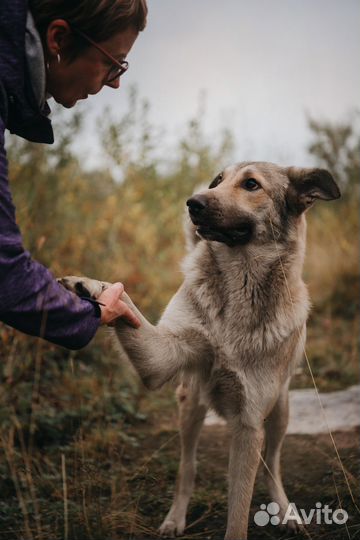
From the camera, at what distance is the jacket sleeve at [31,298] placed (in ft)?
Result: 5.45

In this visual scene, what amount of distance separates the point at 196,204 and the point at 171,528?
166 cm

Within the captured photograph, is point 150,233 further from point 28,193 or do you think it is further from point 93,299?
point 93,299

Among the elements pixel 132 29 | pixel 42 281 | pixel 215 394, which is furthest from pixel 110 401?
pixel 132 29

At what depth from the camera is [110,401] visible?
13.2 ft

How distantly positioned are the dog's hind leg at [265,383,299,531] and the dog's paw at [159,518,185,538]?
54 centimetres

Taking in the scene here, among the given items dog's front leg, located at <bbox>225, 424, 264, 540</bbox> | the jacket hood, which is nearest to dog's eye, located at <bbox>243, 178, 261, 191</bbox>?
dog's front leg, located at <bbox>225, 424, 264, 540</bbox>

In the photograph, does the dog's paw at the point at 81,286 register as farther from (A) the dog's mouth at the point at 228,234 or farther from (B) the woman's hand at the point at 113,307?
(A) the dog's mouth at the point at 228,234

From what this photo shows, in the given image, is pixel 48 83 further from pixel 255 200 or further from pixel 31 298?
pixel 255 200

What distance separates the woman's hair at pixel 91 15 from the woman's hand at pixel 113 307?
0.89 m

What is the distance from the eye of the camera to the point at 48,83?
2.02 m

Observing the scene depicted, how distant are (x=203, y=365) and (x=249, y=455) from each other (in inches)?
18.4

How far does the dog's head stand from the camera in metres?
2.69

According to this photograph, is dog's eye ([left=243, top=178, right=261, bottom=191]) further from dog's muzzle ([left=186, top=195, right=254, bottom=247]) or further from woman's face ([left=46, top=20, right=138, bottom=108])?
woman's face ([left=46, top=20, right=138, bottom=108])

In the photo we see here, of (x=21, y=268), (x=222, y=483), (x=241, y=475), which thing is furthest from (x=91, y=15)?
(x=222, y=483)
